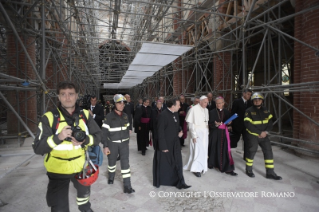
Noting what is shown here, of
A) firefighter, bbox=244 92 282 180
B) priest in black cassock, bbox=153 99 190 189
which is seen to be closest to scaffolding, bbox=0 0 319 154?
firefighter, bbox=244 92 282 180

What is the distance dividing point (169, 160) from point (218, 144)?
149cm

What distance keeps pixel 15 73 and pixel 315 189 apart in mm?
9453

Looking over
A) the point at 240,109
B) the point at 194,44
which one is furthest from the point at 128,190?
the point at 194,44

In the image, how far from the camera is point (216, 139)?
199 inches

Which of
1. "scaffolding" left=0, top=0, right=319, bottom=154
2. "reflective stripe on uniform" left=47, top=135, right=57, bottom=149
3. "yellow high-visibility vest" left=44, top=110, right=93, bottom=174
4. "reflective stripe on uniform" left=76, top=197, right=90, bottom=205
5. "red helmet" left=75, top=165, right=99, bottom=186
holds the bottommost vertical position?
"reflective stripe on uniform" left=76, top=197, right=90, bottom=205

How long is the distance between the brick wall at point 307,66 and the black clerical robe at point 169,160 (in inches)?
156

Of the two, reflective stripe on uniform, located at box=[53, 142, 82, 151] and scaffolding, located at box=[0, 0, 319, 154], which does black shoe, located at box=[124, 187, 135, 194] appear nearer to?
reflective stripe on uniform, located at box=[53, 142, 82, 151]

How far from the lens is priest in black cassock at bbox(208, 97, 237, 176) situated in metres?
4.88

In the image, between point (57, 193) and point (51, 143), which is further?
point (57, 193)

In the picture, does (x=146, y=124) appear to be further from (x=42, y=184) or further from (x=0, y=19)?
(x=0, y=19)

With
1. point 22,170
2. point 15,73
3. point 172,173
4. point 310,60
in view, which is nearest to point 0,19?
point 15,73

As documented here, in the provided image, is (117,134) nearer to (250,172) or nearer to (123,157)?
(123,157)

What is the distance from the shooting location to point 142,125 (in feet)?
23.2

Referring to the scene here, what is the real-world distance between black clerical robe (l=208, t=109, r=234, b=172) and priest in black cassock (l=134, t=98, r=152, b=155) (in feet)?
7.94
